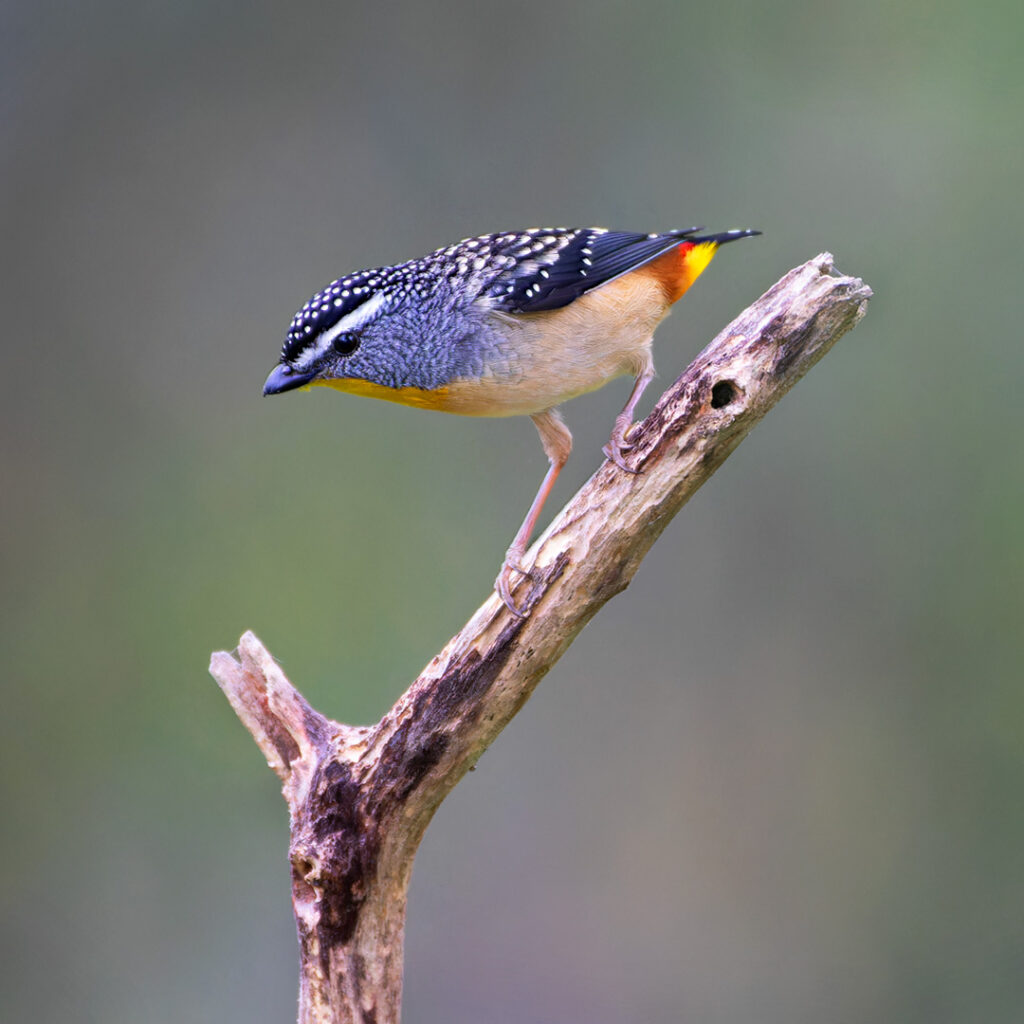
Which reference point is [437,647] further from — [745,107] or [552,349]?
[745,107]

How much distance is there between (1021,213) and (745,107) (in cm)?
104

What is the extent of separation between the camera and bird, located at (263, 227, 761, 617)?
2.50 m

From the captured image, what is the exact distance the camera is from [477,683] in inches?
95.7

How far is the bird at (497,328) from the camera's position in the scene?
2498mm

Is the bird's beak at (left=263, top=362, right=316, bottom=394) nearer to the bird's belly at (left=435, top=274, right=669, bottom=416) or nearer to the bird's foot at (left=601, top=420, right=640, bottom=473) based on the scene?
the bird's belly at (left=435, top=274, right=669, bottom=416)

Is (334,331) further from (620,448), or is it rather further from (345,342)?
(620,448)

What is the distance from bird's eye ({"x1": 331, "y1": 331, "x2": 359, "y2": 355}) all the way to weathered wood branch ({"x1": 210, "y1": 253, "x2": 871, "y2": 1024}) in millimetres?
663

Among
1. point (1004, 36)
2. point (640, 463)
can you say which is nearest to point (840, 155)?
point (1004, 36)

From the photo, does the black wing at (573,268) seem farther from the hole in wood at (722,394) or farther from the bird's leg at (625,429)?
Result: the hole in wood at (722,394)

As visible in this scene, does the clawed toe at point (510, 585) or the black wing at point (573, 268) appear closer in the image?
the clawed toe at point (510, 585)

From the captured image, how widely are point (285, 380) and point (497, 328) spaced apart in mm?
543

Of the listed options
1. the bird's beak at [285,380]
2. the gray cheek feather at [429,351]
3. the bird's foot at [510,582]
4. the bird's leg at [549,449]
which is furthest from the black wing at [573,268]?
the bird's foot at [510,582]

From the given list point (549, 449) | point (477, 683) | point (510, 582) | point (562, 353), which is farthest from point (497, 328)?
point (477, 683)

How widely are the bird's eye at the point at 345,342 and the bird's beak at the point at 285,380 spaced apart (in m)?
0.10
